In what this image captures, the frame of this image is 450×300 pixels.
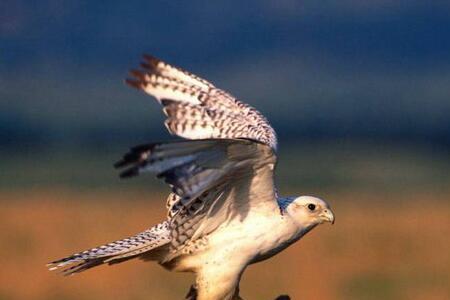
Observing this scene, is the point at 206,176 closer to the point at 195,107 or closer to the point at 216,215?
the point at 216,215

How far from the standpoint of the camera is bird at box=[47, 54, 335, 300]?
23.8 feet

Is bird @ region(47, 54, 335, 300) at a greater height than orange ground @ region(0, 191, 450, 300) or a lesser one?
greater

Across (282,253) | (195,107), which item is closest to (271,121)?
(282,253)

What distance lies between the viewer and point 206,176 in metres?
6.82

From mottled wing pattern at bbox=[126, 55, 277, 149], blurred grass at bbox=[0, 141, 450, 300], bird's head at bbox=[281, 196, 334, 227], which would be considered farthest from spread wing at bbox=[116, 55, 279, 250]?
blurred grass at bbox=[0, 141, 450, 300]

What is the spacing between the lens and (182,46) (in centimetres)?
8556

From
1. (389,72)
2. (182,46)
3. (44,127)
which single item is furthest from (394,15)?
(44,127)

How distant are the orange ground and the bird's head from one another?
5.25 meters

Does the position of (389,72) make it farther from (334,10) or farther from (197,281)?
(197,281)

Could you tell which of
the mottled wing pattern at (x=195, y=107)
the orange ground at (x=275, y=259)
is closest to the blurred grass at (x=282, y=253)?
the orange ground at (x=275, y=259)

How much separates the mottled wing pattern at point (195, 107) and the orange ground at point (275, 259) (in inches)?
190

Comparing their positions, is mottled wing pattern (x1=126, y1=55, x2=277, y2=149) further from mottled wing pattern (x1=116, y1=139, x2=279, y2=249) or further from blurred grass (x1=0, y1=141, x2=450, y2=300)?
blurred grass (x1=0, y1=141, x2=450, y2=300)

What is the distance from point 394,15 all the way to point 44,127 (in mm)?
A: 37726

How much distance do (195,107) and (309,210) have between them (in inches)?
28.7
